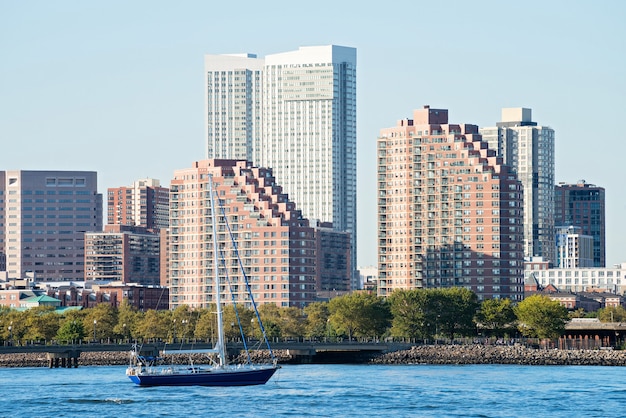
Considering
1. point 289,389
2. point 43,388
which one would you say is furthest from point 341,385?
point 43,388

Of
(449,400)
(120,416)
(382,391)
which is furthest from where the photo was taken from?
(382,391)

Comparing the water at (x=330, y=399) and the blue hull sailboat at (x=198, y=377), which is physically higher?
the blue hull sailboat at (x=198, y=377)

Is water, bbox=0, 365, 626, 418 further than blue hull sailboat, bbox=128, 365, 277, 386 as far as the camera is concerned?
No

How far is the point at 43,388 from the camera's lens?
182 metres

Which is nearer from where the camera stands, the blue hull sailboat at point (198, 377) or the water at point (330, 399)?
the water at point (330, 399)

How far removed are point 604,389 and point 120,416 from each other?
6052 cm

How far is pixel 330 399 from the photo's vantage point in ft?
541

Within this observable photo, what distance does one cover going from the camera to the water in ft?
497

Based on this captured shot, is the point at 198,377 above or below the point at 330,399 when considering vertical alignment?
above

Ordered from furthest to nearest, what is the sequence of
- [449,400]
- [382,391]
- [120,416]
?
[382,391]
[449,400]
[120,416]

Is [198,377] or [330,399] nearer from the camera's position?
[330,399]

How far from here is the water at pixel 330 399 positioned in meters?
152

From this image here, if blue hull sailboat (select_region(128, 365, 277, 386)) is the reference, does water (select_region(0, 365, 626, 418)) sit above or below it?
below

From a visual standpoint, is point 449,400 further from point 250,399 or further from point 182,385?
point 182,385
